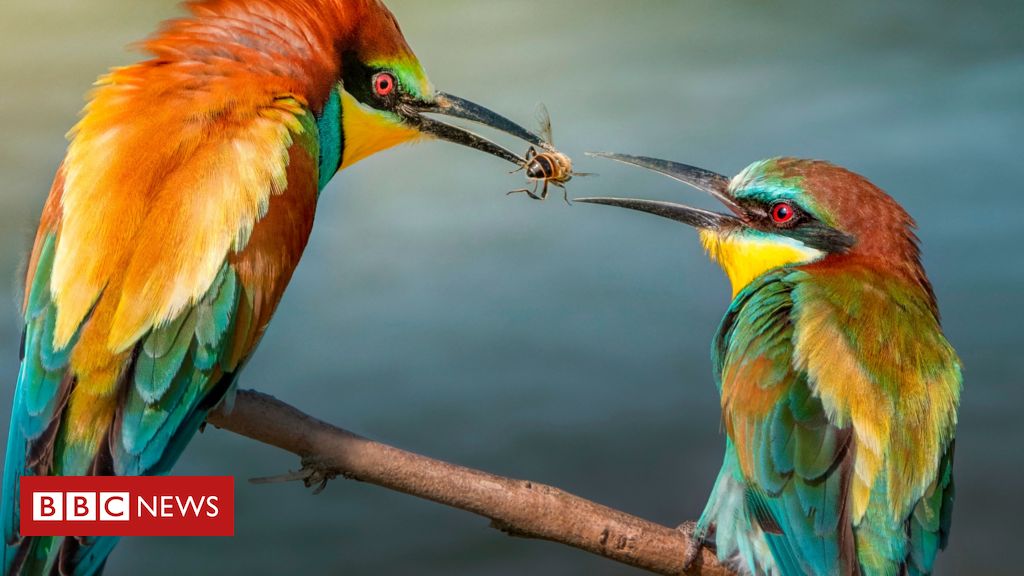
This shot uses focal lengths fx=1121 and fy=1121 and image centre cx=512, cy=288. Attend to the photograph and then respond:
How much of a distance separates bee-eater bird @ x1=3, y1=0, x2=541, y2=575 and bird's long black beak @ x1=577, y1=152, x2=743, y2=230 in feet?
2.02

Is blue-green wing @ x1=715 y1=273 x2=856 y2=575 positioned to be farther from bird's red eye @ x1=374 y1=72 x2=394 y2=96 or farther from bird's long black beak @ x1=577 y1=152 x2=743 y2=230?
bird's red eye @ x1=374 y1=72 x2=394 y2=96

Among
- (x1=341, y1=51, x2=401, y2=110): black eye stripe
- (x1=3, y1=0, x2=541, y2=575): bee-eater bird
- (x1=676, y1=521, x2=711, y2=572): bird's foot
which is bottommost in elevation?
(x1=676, y1=521, x2=711, y2=572): bird's foot

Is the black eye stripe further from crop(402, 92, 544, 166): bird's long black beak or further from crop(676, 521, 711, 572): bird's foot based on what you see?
crop(676, 521, 711, 572): bird's foot

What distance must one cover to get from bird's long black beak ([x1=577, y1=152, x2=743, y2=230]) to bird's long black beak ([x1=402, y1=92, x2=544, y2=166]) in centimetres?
17

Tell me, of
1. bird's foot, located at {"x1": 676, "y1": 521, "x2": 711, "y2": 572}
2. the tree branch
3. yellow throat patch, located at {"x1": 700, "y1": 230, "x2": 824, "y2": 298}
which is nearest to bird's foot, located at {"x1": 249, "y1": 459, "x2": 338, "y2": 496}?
the tree branch

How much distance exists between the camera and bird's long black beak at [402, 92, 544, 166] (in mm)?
2410

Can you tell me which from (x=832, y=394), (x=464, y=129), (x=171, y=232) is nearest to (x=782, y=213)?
(x=832, y=394)

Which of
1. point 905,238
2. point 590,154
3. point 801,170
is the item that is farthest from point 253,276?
point 905,238

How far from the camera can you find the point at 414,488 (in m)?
1.96

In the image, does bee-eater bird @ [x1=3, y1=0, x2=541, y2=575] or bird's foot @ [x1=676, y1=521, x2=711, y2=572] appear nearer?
bee-eater bird @ [x1=3, y1=0, x2=541, y2=575]

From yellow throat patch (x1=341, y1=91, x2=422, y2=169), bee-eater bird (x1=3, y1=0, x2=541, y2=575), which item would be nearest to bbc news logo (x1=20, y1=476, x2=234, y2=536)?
bee-eater bird (x1=3, y1=0, x2=541, y2=575)

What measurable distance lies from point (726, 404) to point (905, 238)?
0.53m

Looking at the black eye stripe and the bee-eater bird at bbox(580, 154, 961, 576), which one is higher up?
the black eye stripe

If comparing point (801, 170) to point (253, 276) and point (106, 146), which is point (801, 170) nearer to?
point (253, 276)
